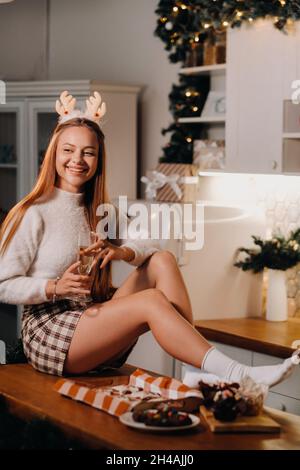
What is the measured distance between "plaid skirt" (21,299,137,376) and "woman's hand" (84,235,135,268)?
0.20 meters

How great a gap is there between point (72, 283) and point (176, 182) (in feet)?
5.70

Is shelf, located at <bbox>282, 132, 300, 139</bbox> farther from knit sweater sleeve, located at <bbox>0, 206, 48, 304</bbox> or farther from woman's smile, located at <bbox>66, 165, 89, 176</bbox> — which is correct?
knit sweater sleeve, located at <bbox>0, 206, 48, 304</bbox>

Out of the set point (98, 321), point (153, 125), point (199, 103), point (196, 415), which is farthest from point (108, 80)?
point (196, 415)

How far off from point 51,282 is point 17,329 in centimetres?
249

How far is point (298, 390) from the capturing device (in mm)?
3572

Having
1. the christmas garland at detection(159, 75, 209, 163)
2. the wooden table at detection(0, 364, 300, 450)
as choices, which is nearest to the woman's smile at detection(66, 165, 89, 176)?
the wooden table at detection(0, 364, 300, 450)

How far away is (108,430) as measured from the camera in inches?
89.7

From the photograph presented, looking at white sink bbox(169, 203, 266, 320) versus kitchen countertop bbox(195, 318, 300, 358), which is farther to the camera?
white sink bbox(169, 203, 266, 320)

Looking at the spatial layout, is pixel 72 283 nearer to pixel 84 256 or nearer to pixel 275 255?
pixel 84 256

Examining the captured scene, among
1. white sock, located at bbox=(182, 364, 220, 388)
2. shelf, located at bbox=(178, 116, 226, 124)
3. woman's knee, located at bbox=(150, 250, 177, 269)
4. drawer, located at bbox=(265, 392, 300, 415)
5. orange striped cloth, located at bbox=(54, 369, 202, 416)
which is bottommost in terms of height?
drawer, located at bbox=(265, 392, 300, 415)

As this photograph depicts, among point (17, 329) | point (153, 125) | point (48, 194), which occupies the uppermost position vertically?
point (153, 125)

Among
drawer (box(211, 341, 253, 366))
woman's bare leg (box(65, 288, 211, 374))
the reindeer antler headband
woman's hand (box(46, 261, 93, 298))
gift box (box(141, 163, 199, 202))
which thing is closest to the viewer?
woman's bare leg (box(65, 288, 211, 374))

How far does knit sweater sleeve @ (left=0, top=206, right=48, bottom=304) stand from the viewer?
9.50ft
